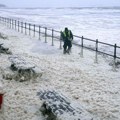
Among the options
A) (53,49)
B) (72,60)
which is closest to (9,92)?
(72,60)

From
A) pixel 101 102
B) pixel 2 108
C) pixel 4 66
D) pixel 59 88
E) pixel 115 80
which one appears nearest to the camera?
pixel 2 108

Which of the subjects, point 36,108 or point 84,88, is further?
point 84,88

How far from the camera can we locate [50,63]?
13766 millimetres

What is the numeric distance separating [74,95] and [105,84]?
1.83 metres

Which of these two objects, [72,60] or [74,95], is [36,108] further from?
[72,60]

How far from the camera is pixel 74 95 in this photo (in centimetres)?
893

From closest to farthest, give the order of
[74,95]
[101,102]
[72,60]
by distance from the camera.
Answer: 1. [101,102]
2. [74,95]
3. [72,60]

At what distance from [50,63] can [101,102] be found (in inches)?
225

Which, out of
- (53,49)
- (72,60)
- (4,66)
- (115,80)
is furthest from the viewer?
(53,49)

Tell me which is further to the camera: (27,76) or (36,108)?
(27,76)

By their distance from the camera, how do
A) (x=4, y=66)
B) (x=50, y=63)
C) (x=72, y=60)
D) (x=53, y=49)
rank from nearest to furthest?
(x=4, y=66) → (x=50, y=63) → (x=72, y=60) → (x=53, y=49)

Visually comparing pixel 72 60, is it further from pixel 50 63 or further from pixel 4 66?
pixel 4 66

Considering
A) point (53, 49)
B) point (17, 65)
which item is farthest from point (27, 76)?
Answer: point (53, 49)

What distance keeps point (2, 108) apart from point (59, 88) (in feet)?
8.95
